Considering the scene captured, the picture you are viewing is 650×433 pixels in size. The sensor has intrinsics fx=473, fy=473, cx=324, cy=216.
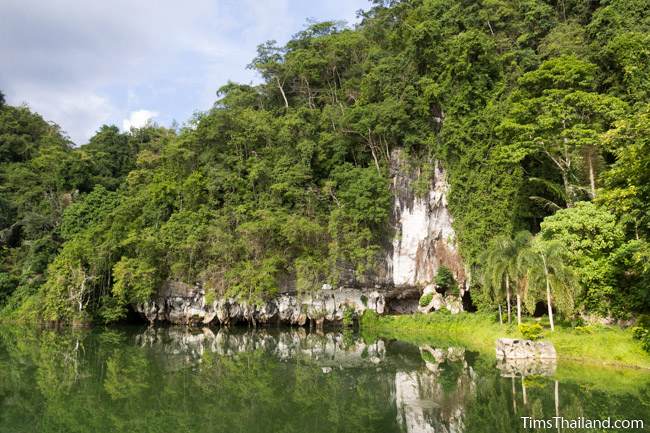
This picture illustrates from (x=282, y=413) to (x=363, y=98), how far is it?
1077 inches

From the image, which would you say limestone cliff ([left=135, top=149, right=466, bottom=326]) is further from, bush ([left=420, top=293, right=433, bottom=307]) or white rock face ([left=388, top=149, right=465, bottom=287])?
bush ([left=420, top=293, right=433, bottom=307])

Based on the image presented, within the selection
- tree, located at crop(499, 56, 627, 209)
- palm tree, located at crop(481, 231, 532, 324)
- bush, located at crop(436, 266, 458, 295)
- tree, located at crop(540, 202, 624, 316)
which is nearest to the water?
palm tree, located at crop(481, 231, 532, 324)

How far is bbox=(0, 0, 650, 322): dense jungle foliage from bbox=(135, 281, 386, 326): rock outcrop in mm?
1274

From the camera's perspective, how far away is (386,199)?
3203cm

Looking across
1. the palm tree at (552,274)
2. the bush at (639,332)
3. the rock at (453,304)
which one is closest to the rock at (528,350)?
the palm tree at (552,274)

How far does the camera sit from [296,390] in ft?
52.9

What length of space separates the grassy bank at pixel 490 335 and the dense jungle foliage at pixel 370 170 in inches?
50.2

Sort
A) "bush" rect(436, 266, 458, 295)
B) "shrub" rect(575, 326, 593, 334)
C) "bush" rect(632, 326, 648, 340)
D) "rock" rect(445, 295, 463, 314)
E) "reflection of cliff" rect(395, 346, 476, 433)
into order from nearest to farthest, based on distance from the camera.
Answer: "reflection of cliff" rect(395, 346, 476, 433) → "bush" rect(632, 326, 648, 340) → "shrub" rect(575, 326, 593, 334) → "rock" rect(445, 295, 463, 314) → "bush" rect(436, 266, 458, 295)

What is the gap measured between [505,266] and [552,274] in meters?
2.37

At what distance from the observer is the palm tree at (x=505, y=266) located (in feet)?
73.2

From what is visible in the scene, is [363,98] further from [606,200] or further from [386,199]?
[606,200]

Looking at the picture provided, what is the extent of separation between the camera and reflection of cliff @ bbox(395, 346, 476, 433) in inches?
480

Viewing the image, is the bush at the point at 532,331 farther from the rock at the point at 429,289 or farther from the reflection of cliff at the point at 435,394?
the rock at the point at 429,289

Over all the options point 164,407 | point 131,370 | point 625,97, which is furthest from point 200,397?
point 625,97
